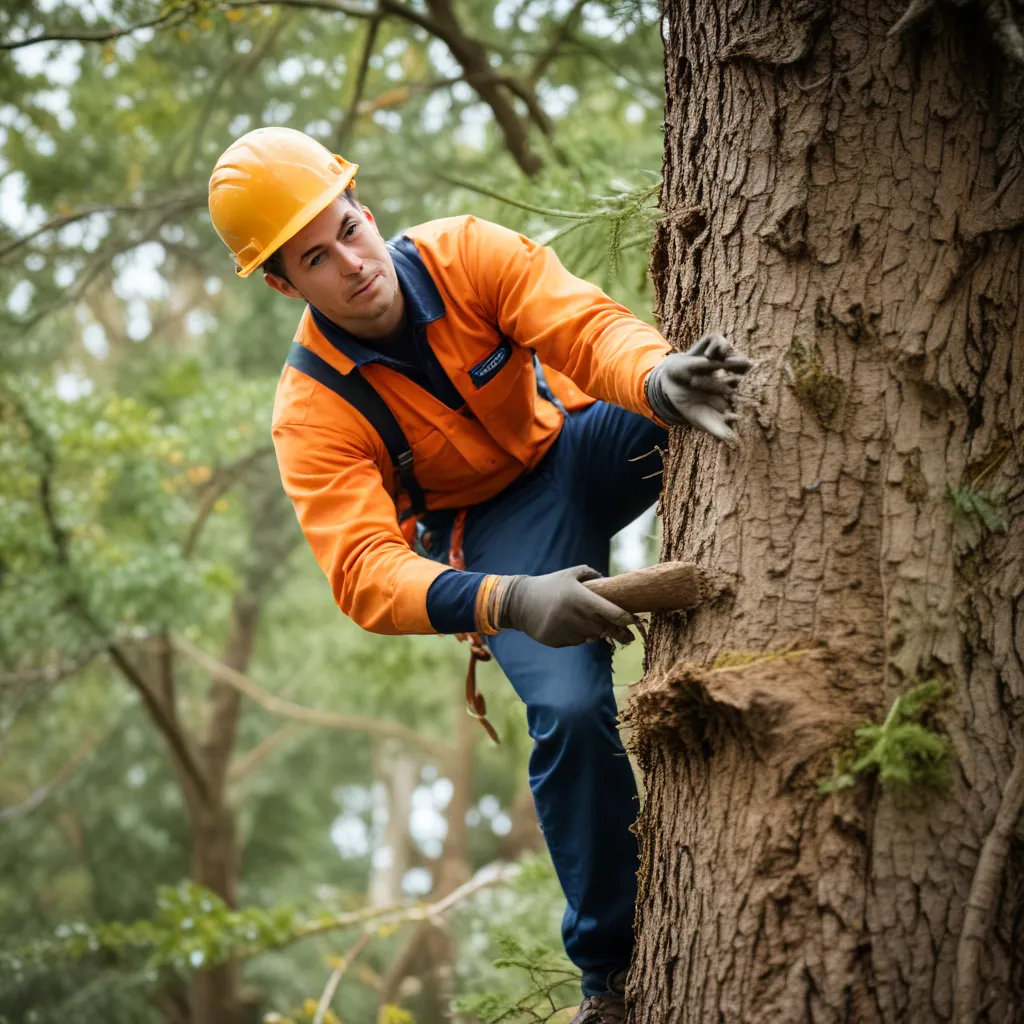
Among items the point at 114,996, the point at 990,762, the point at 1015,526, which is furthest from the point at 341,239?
the point at 114,996

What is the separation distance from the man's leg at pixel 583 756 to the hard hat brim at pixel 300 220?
2.95 feet

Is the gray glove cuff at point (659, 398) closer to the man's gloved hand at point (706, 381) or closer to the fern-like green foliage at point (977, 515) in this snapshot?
the man's gloved hand at point (706, 381)

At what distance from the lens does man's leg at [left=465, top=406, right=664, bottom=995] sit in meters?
2.56

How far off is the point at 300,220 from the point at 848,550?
1.57 m

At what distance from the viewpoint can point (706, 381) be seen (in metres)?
2.12

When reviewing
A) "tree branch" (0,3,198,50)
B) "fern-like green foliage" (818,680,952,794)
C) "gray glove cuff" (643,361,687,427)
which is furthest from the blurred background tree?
"fern-like green foliage" (818,680,952,794)

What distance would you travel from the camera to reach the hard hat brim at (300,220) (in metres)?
2.70

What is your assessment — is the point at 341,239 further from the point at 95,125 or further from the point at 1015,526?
the point at 95,125

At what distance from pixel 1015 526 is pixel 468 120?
292 inches

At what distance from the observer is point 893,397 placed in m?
2.03

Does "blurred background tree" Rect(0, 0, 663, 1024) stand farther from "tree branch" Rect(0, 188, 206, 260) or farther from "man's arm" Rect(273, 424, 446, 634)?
"man's arm" Rect(273, 424, 446, 634)

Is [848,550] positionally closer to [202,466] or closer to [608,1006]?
[608,1006]

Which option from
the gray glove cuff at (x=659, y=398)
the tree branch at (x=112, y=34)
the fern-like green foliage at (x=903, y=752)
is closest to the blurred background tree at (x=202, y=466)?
the tree branch at (x=112, y=34)

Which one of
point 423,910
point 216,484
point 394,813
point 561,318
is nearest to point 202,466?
point 216,484
